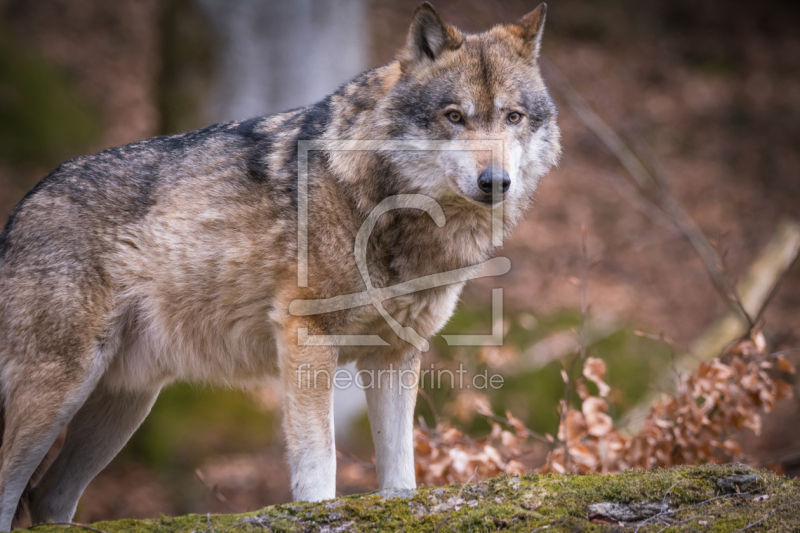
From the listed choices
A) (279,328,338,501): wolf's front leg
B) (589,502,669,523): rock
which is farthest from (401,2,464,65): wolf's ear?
(589,502,669,523): rock

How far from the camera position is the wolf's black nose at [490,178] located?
3438mm

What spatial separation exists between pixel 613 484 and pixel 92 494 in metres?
6.72

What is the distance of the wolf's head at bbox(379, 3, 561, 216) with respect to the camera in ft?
11.7

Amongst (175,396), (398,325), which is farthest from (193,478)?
(398,325)

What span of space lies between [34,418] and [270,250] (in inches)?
66.2

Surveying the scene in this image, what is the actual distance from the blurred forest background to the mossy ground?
218 cm

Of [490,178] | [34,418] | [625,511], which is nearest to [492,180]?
[490,178]

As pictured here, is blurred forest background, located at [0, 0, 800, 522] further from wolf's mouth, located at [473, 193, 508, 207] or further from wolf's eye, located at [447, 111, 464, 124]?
wolf's eye, located at [447, 111, 464, 124]

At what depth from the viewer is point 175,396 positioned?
7.76 m

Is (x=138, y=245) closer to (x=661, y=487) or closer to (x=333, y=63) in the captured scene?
(x=661, y=487)

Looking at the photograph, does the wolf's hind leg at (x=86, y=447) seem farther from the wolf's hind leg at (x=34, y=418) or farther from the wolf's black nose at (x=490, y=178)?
the wolf's black nose at (x=490, y=178)

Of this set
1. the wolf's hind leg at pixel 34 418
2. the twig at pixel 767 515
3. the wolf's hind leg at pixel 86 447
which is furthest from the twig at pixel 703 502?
the wolf's hind leg at pixel 86 447

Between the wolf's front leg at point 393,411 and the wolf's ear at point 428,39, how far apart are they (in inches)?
75.4

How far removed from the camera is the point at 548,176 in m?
13.5
